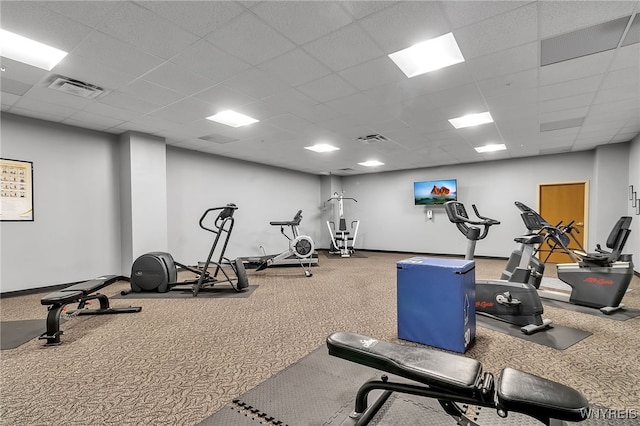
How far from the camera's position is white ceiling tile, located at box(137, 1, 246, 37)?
235 cm

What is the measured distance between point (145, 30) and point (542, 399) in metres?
3.57

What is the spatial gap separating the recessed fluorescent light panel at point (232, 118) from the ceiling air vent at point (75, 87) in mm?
1526

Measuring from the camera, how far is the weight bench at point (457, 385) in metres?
1.02

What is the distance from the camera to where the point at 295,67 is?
332 cm

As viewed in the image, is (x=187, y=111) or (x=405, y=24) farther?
(x=187, y=111)

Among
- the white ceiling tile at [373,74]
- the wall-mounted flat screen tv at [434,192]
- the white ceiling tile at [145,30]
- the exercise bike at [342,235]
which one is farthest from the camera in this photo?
the exercise bike at [342,235]

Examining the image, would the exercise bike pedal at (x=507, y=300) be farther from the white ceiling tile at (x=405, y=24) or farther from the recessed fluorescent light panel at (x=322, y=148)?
the recessed fluorescent light panel at (x=322, y=148)

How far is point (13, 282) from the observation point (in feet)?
15.6

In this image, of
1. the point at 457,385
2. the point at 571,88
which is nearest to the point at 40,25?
the point at 457,385

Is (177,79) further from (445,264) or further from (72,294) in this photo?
(445,264)

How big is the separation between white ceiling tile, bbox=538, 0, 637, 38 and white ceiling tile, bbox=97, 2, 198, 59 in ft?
9.87

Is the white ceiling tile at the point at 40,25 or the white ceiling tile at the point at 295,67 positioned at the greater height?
the white ceiling tile at the point at 40,25

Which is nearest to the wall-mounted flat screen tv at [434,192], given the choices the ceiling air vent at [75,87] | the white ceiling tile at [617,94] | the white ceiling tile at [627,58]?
the white ceiling tile at [617,94]

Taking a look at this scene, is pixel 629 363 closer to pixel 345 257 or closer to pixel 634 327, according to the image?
pixel 634 327
